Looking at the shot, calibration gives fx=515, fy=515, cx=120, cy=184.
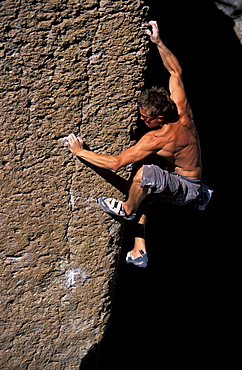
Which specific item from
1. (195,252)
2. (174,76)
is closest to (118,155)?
(174,76)

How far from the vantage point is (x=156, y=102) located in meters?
2.01

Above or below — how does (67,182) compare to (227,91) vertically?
below

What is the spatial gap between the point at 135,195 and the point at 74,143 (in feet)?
1.10

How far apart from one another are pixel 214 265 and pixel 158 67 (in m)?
1.77

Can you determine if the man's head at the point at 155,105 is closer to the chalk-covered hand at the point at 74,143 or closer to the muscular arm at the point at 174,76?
the muscular arm at the point at 174,76

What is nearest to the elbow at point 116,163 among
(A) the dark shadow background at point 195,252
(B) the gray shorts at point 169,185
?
(B) the gray shorts at point 169,185

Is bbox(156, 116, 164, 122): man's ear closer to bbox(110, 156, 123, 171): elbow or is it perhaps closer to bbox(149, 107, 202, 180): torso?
bbox(149, 107, 202, 180): torso

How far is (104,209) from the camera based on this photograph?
2.28 m

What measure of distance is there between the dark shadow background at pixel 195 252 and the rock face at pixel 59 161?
43cm

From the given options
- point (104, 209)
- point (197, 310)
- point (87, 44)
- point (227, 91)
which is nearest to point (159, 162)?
point (104, 209)

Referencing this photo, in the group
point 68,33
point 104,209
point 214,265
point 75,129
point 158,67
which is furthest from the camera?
point 214,265

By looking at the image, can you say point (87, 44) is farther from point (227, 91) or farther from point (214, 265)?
point (214, 265)

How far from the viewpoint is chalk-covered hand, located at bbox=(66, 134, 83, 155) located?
83.6 inches

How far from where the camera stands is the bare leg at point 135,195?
2.13m
